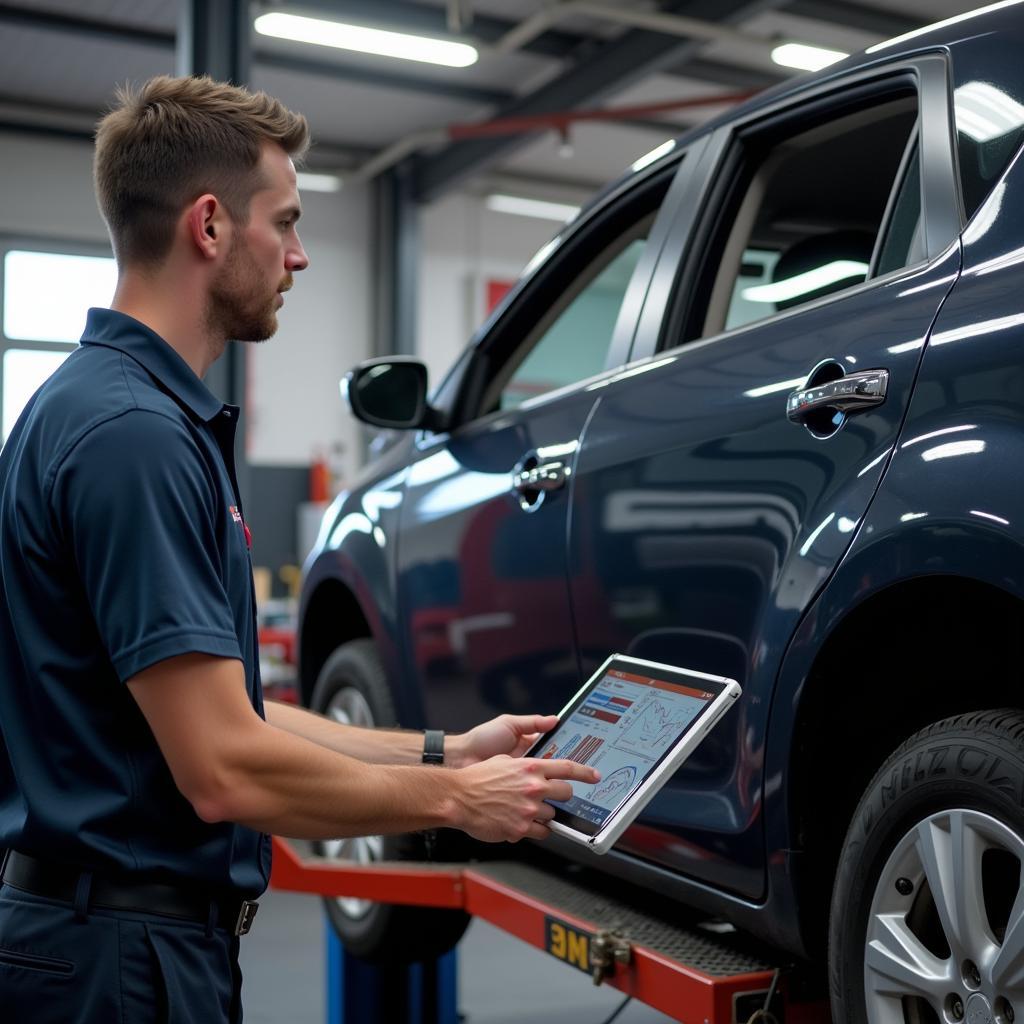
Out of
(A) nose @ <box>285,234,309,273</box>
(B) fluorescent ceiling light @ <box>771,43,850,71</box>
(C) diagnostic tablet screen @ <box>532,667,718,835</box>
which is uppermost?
(B) fluorescent ceiling light @ <box>771,43,850,71</box>

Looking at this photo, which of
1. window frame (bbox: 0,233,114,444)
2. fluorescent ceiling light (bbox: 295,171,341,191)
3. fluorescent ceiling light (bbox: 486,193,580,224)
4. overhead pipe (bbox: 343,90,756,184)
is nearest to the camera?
overhead pipe (bbox: 343,90,756,184)

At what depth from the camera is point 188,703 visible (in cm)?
134

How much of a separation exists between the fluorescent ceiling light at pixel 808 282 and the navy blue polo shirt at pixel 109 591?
1.08m

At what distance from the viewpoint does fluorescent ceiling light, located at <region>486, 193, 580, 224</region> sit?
13.7 metres

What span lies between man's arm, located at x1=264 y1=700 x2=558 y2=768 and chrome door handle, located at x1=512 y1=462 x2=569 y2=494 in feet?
1.93

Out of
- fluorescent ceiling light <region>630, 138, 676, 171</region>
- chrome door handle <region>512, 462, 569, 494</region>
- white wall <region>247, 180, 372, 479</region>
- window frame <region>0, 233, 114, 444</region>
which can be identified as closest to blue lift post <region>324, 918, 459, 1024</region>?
chrome door handle <region>512, 462, 569, 494</region>

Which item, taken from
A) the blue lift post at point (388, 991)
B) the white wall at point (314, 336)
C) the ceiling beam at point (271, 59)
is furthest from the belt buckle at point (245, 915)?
the white wall at point (314, 336)

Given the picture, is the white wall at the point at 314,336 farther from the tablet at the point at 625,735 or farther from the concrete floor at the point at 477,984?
the tablet at the point at 625,735

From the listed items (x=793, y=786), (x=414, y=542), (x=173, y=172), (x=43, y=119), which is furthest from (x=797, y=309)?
(x=43, y=119)

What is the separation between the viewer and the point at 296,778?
1.43 m

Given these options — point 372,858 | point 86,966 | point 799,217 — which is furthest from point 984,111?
point 372,858

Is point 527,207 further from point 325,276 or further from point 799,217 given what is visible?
point 799,217

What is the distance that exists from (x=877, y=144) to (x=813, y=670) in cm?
96

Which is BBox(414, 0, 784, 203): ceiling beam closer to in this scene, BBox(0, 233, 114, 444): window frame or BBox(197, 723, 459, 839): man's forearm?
BBox(0, 233, 114, 444): window frame
